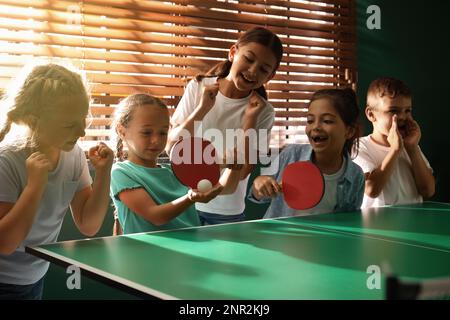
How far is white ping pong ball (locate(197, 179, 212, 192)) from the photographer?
5.60 ft

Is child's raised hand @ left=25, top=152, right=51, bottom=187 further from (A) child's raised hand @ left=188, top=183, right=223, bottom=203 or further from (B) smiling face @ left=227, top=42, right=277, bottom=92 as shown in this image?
(B) smiling face @ left=227, top=42, right=277, bottom=92

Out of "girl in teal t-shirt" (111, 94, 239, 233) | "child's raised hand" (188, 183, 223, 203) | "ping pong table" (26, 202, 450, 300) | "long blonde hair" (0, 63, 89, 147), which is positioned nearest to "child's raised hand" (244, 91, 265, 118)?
"girl in teal t-shirt" (111, 94, 239, 233)

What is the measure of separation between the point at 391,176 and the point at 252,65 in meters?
0.91

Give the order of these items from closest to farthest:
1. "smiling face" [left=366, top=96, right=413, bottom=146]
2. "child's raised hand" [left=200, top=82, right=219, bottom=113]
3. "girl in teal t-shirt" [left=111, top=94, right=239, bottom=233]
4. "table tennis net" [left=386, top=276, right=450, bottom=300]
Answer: "table tennis net" [left=386, top=276, right=450, bottom=300] < "girl in teal t-shirt" [left=111, top=94, right=239, bottom=233] < "child's raised hand" [left=200, top=82, right=219, bottom=113] < "smiling face" [left=366, top=96, right=413, bottom=146]

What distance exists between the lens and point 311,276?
46.5 inches

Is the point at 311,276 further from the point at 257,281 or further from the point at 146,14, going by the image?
the point at 146,14

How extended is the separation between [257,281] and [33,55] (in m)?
1.86

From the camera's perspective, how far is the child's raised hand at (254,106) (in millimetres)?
2283

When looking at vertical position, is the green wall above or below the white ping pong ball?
above

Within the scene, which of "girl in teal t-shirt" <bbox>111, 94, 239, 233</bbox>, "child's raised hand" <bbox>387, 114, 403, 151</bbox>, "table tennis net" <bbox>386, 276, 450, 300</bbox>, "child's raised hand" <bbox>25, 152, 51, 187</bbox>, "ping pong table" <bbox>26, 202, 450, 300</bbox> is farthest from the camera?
"child's raised hand" <bbox>387, 114, 403, 151</bbox>

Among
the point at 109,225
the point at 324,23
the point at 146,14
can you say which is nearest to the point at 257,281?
the point at 109,225

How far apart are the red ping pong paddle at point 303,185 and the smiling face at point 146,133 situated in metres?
0.44

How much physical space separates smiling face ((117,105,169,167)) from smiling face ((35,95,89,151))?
317mm

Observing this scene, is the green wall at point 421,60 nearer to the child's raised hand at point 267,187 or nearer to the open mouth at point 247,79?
the open mouth at point 247,79
